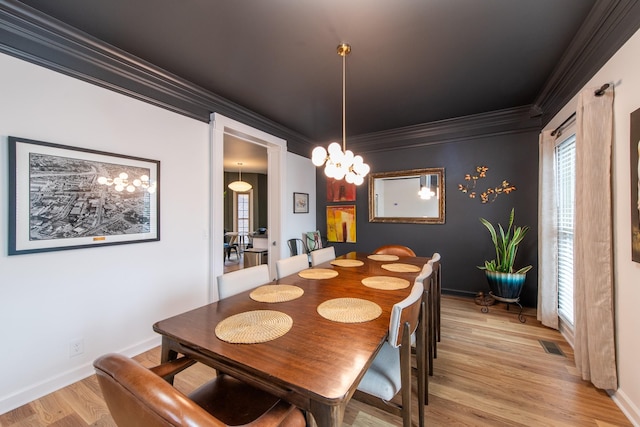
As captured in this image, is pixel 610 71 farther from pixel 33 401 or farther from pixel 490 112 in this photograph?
pixel 33 401

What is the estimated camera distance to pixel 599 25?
68.7 inches

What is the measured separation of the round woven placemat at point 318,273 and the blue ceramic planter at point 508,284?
2.13 meters

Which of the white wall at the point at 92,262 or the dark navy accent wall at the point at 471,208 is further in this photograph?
the dark navy accent wall at the point at 471,208

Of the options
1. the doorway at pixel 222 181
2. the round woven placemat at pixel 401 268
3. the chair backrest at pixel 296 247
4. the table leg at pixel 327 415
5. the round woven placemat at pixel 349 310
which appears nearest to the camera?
the table leg at pixel 327 415

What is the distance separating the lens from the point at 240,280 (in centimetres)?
180

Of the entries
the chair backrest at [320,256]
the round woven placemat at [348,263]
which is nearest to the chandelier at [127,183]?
the chair backrest at [320,256]

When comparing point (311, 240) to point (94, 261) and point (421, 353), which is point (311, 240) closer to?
point (94, 261)

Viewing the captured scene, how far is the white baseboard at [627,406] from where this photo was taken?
1.52m

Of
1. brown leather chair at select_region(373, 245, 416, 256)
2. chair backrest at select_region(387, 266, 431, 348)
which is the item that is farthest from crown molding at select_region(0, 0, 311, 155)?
chair backrest at select_region(387, 266, 431, 348)

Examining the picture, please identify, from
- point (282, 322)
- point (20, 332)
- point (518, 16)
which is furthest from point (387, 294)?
point (20, 332)

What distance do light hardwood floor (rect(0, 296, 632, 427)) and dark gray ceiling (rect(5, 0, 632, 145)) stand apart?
255 cm

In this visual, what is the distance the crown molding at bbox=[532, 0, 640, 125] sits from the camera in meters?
1.57

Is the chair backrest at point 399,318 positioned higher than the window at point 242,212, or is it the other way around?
the window at point 242,212

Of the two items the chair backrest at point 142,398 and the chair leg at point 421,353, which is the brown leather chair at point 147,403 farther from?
the chair leg at point 421,353
